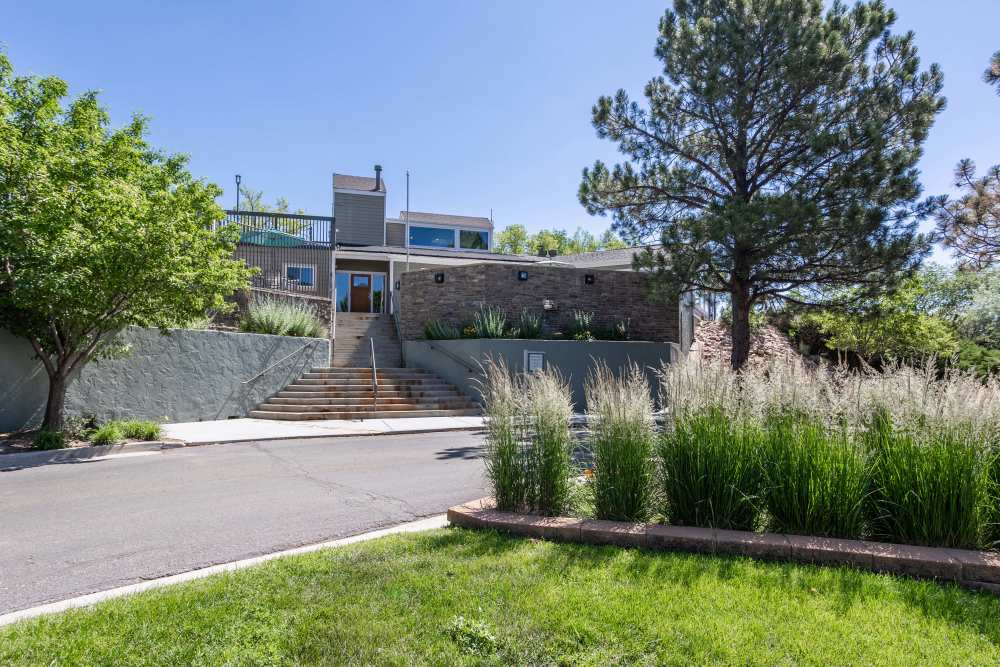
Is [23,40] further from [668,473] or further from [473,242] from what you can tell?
[473,242]

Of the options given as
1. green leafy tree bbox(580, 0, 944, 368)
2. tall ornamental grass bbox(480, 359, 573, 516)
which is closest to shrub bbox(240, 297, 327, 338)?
green leafy tree bbox(580, 0, 944, 368)

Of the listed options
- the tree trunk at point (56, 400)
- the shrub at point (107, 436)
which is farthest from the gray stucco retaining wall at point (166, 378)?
the shrub at point (107, 436)

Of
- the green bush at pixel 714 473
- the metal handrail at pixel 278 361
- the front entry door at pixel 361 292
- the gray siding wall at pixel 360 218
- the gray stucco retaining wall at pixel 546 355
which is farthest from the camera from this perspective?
the gray siding wall at pixel 360 218

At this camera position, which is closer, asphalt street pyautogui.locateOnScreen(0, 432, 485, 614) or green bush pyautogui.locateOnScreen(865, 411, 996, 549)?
green bush pyautogui.locateOnScreen(865, 411, 996, 549)

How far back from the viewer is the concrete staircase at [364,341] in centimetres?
1936

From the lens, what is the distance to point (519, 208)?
46656mm

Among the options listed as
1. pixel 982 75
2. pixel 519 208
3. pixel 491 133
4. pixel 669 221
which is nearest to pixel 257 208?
pixel 519 208

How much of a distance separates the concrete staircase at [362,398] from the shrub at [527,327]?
9.15 ft

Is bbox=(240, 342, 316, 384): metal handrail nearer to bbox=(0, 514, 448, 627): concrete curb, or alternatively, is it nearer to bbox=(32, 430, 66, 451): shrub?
bbox=(32, 430, 66, 451): shrub

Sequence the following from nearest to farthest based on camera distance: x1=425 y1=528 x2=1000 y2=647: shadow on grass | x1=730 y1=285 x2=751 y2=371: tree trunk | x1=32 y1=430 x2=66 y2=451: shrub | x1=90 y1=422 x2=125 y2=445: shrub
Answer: x1=425 y1=528 x2=1000 y2=647: shadow on grass
x1=32 y1=430 x2=66 y2=451: shrub
x1=90 y1=422 x2=125 y2=445: shrub
x1=730 y1=285 x2=751 y2=371: tree trunk

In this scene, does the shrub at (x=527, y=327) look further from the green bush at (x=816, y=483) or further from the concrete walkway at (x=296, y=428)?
the green bush at (x=816, y=483)

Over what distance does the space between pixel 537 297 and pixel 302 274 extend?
1072cm

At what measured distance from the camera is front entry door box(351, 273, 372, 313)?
90.5 ft

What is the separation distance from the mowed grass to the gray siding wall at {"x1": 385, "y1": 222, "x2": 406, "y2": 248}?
32161 mm
